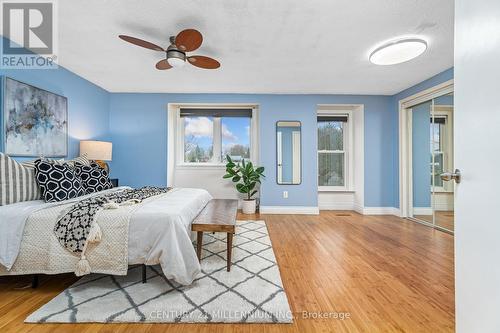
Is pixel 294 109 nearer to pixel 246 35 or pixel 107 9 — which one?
pixel 246 35

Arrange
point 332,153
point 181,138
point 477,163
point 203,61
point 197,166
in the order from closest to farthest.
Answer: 1. point 477,163
2. point 203,61
3. point 197,166
4. point 181,138
5. point 332,153

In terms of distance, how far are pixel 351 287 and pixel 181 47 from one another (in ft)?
8.60

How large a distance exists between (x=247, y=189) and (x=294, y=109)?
181 centimetres

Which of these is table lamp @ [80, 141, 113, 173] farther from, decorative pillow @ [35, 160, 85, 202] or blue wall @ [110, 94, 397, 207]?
decorative pillow @ [35, 160, 85, 202]

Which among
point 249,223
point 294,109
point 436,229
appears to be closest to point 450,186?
point 436,229

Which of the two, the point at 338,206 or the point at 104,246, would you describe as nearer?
the point at 104,246

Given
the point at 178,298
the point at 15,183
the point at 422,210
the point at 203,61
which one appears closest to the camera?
the point at 178,298

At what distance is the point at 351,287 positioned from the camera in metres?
1.83

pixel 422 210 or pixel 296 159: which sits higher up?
pixel 296 159

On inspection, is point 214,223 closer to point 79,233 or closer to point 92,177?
point 79,233

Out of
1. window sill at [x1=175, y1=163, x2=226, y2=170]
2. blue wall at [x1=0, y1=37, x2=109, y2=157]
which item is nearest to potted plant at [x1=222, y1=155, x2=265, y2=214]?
window sill at [x1=175, y1=163, x2=226, y2=170]

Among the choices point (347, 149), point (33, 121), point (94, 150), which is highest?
point (33, 121)

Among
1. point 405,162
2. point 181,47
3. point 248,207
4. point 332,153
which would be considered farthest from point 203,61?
point 405,162

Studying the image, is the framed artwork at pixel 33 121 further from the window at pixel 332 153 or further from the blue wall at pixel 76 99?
the window at pixel 332 153
